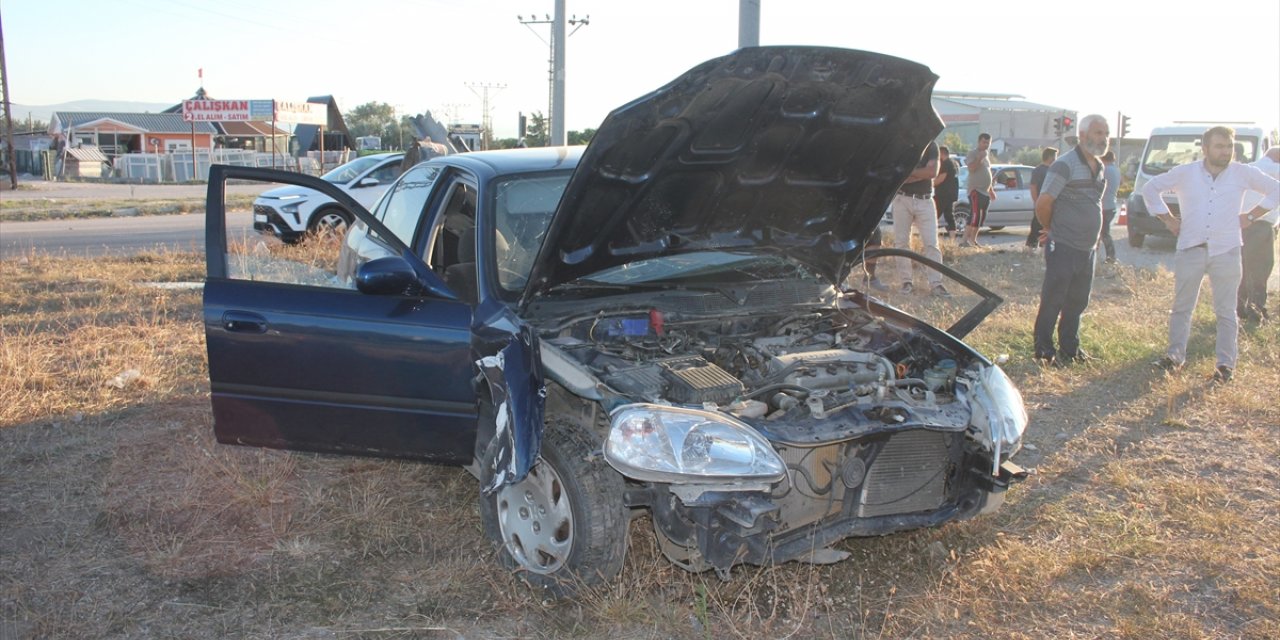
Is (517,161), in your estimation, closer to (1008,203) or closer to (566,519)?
(566,519)

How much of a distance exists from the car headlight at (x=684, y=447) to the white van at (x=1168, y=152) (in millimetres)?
15273

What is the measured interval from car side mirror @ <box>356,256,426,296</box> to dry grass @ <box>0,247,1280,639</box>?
1102mm

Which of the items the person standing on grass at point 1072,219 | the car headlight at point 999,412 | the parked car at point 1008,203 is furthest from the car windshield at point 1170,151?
the car headlight at point 999,412

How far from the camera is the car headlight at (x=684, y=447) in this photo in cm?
311

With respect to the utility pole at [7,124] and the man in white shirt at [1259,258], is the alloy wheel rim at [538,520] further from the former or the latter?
the utility pole at [7,124]

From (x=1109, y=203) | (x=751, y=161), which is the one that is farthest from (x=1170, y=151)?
(x=751, y=161)

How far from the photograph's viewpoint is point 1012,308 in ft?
30.9

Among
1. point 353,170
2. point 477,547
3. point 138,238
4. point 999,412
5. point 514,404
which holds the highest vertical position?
point 353,170

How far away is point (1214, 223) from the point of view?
6.59m

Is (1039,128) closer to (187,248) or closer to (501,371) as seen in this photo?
(187,248)

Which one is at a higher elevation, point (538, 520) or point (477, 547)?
point (538, 520)

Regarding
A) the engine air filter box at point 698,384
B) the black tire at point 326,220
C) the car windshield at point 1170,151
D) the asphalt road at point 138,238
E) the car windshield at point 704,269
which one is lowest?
the asphalt road at point 138,238

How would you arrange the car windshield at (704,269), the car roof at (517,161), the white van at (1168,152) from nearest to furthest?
the car windshield at (704,269) → the car roof at (517,161) → the white van at (1168,152)

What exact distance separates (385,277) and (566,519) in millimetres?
1212
